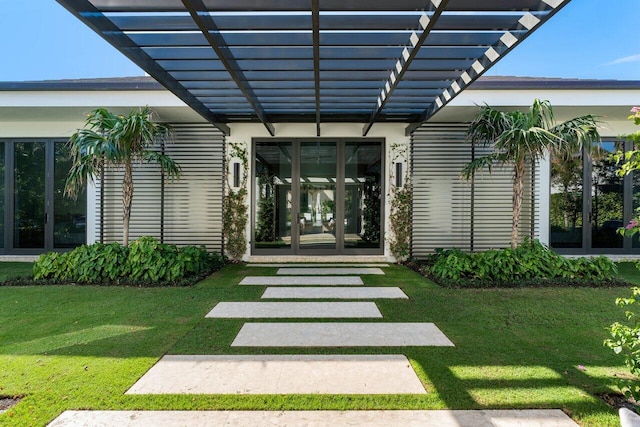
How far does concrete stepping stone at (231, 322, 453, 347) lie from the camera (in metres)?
3.06

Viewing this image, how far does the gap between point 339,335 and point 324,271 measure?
318 cm

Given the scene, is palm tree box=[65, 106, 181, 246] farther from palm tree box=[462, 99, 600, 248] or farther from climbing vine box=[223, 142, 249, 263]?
palm tree box=[462, 99, 600, 248]

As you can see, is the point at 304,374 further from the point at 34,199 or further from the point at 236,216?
the point at 34,199

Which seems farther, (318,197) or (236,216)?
(318,197)

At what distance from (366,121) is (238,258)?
13.5ft

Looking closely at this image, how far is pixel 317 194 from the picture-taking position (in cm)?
771

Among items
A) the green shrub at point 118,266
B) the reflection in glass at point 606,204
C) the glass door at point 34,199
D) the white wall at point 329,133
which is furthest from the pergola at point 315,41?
the reflection in glass at point 606,204

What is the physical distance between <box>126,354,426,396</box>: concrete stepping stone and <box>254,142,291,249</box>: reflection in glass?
16.5 feet

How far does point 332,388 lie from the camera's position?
229cm

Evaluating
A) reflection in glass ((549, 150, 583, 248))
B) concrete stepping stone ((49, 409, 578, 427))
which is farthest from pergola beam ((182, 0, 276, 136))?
reflection in glass ((549, 150, 583, 248))

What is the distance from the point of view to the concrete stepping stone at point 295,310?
152 inches

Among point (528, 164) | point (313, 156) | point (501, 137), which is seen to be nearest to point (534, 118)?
point (501, 137)

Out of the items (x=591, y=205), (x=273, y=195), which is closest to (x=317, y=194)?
(x=273, y=195)

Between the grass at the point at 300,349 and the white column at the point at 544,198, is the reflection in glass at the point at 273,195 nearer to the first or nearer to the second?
the grass at the point at 300,349
